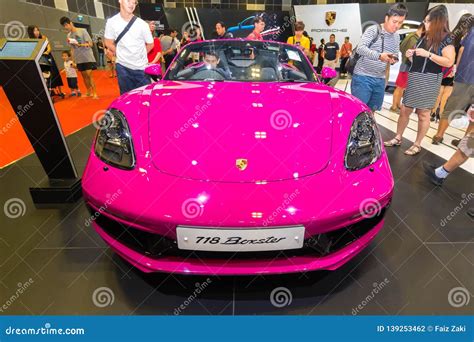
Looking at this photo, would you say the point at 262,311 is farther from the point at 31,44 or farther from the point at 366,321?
the point at 31,44

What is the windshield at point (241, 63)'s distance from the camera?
84.0 inches

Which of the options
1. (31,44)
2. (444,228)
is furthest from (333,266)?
(31,44)

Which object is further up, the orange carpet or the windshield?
the windshield

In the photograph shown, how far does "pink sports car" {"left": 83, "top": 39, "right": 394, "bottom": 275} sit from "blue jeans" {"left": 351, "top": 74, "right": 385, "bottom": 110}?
1.59 meters

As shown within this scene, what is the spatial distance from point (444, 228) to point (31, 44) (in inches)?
114

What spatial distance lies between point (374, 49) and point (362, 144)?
194 cm

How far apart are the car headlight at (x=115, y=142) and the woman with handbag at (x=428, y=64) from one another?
2746 mm

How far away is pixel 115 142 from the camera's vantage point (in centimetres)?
141

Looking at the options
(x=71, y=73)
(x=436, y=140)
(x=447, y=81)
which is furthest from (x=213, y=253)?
(x=71, y=73)

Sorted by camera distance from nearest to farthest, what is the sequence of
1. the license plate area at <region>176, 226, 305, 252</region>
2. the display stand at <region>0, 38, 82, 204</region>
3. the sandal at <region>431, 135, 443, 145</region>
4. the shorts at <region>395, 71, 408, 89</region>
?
the license plate area at <region>176, 226, 305, 252</region>
the display stand at <region>0, 38, 82, 204</region>
the sandal at <region>431, 135, 443, 145</region>
the shorts at <region>395, 71, 408, 89</region>

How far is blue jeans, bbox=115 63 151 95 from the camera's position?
10.9 ft

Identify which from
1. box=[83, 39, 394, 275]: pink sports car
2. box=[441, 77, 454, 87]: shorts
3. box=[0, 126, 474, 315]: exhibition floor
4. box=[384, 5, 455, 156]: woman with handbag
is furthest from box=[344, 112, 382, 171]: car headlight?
box=[441, 77, 454, 87]: shorts

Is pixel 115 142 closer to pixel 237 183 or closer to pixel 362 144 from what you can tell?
pixel 237 183

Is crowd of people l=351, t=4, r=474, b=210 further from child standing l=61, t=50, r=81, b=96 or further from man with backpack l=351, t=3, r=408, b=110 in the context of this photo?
child standing l=61, t=50, r=81, b=96
